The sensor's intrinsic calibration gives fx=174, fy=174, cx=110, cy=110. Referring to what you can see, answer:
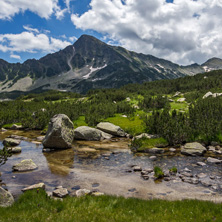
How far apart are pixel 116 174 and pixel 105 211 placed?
8796mm

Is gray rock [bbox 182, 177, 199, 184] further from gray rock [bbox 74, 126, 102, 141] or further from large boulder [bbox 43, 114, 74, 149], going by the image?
gray rock [bbox 74, 126, 102, 141]

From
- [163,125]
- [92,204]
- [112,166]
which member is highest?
[163,125]

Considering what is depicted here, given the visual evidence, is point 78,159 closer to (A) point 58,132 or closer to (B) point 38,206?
(A) point 58,132

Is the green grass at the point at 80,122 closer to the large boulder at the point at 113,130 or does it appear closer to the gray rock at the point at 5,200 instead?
the large boulder at the point at 113,130

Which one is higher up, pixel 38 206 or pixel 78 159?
pixel 38 206

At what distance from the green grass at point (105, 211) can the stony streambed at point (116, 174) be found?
3.15 metres

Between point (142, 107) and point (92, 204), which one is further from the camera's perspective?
point (142, 107)

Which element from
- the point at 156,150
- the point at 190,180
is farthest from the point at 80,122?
the point at 190,180

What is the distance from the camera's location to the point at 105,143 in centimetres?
Result: 3002

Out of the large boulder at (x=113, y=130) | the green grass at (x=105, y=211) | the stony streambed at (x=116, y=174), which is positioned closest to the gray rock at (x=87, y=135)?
the large boulder at (x=113, y=130)

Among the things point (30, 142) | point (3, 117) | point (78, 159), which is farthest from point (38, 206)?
point (3, 117)

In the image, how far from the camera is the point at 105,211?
800 centimetres

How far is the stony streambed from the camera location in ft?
42.6

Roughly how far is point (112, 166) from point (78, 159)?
15.7 feet
